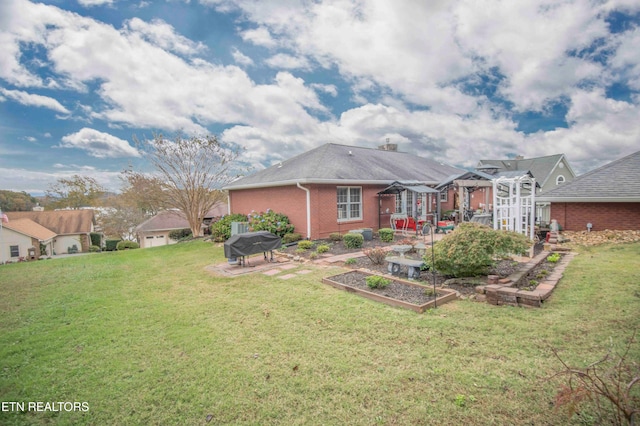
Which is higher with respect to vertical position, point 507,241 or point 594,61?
point 594,61

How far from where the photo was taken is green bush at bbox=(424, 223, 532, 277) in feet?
18.3

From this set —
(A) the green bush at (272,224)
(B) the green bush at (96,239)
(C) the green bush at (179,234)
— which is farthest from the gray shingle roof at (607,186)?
(B) the green bush at (96,239)

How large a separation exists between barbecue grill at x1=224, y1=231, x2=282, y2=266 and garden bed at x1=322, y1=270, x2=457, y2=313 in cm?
273

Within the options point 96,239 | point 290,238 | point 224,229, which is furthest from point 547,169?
point 96,239

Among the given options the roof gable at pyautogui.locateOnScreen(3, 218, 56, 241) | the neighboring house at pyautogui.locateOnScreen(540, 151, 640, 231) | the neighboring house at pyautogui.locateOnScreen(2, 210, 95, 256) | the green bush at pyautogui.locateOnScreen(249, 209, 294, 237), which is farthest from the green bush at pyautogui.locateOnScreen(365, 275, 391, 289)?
the neighboring house at pyautogui.locateOnScreen(2, 210, 95, 256)

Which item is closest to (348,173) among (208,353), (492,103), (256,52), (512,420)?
(256,52)

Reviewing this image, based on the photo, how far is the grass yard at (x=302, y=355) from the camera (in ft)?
8.52

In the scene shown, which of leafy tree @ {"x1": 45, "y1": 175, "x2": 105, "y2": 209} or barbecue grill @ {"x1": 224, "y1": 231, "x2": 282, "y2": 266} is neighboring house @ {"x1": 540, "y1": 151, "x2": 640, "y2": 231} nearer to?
barbecue grill @ {"x1": 224, "y1": 231, "x2": 282, "y2": 266}

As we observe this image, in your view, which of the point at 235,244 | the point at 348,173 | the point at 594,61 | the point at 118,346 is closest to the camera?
the point at 118,346

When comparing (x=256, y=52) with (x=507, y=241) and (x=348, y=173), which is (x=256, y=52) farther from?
(x=507, y=241)

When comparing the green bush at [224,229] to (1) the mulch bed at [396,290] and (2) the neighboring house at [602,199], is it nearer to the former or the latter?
(1) the mulch bed at [396,290]

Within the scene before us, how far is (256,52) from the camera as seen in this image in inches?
503

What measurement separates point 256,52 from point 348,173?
6878 mm

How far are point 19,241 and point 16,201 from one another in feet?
50.3
